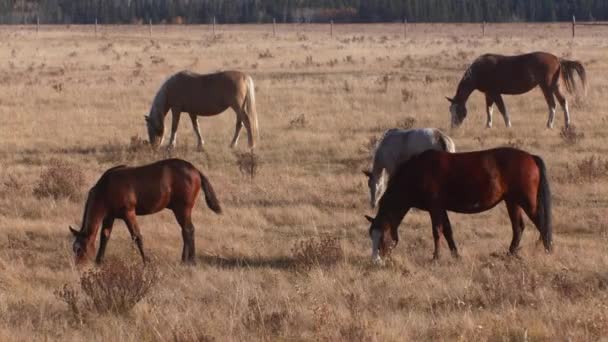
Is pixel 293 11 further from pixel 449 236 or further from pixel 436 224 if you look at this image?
pixel 436 224

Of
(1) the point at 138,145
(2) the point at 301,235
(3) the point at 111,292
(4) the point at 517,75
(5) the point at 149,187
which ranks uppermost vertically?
(4) the point at 517,75

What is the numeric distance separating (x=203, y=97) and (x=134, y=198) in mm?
8157

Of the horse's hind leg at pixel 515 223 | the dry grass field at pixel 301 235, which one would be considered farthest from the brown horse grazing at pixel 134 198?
the horse's hind leg at pixel 515 223

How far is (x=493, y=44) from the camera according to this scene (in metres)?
47.9

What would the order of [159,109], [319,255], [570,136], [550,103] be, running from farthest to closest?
[550,103] → [159,109] → [570,136] → [319,255]

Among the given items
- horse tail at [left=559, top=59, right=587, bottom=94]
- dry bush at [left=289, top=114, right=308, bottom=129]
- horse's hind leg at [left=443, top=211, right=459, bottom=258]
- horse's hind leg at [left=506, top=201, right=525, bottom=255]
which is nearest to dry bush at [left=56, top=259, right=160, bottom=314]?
horse's hind leg at [left=443, top=211, right=459, bottom=258]

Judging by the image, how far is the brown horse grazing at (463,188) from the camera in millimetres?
8883

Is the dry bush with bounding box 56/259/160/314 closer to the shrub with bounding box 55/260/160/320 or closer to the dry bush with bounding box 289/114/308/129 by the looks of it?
the shrub with bounding box 55/260/160/320

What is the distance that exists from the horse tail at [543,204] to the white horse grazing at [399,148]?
2037mm

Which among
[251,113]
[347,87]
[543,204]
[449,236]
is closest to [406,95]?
[347,87]

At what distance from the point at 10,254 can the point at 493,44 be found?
134ft

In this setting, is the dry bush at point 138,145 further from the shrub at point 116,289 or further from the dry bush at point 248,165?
the shrub at point 116,289

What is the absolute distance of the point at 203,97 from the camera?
55.9 feet

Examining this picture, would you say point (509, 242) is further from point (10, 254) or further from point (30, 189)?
point (30, 189)
